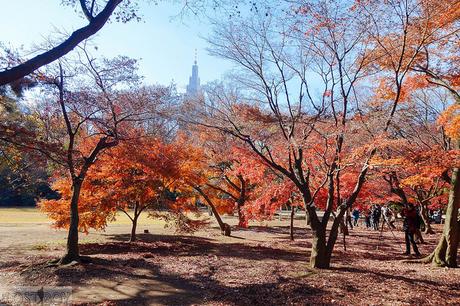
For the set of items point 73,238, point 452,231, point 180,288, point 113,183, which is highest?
point 113,183

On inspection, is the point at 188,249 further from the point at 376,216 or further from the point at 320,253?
the point at 376,216

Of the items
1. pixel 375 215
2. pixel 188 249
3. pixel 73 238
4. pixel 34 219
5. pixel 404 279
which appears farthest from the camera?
pixel 375 215

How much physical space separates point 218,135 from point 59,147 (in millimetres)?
11574

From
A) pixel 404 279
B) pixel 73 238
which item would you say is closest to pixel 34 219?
pixel 73 238

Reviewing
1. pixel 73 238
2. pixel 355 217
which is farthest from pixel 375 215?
pixel 73 238

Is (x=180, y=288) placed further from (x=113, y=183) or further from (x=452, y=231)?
(x=452, y=231)

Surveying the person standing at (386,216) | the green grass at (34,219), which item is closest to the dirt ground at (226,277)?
the person standing at (386,216)

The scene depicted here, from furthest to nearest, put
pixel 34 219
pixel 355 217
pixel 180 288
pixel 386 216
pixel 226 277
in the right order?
pixel 355 217
pixel 34 219
pixel 386 216
pixel 226 277
pixel 180 288

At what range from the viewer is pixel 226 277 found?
367 inches

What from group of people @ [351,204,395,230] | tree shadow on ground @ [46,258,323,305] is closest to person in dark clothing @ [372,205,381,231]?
group of people @ [351,204,395,230]

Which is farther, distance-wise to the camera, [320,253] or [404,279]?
[320,253]

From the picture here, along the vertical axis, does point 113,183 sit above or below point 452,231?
above

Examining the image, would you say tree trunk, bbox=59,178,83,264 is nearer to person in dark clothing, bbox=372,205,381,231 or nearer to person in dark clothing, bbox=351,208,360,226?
person in dark clothing, bbox=372,205,381,231

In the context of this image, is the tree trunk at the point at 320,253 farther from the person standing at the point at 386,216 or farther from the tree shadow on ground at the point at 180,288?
the person standing at the point at 386,216
